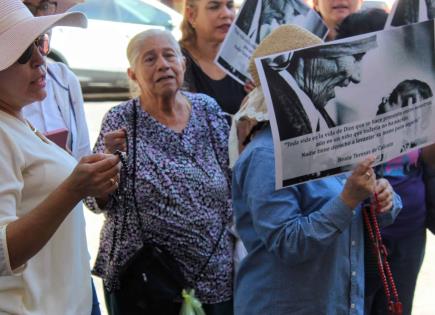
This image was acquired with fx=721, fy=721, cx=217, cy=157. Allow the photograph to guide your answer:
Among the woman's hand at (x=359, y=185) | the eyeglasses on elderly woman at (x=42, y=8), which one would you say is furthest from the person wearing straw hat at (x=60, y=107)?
the woman's hand at (x=359, y=185)

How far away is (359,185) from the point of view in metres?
1.93

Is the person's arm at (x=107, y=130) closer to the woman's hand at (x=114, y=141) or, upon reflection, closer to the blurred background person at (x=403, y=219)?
the woman's hand at (x=114, y=141)

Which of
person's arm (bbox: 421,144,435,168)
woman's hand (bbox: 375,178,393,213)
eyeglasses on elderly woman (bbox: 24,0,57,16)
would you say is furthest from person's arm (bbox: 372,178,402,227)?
eyeglasses on elderly woman (bbox: 24,0,57,16)

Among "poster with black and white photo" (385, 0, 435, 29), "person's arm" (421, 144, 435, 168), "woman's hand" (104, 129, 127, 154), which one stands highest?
"poster with black and white photo" (385, 0, 435, 29)

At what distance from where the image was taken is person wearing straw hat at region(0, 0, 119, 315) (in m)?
1.65

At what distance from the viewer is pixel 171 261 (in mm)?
2588

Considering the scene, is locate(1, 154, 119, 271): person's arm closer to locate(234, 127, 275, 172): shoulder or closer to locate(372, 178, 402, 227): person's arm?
locate(234, 127, 275, 172): shoulder

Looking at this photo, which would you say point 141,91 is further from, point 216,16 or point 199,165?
point 216,16

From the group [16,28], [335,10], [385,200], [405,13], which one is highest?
[335,10]

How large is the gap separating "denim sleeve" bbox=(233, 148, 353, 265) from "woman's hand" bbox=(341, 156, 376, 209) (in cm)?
2

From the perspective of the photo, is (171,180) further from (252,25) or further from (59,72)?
(252,25)

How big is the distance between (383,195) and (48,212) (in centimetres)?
99

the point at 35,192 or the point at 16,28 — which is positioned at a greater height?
the point at 16,28

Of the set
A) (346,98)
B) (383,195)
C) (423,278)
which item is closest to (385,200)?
(383,195)
